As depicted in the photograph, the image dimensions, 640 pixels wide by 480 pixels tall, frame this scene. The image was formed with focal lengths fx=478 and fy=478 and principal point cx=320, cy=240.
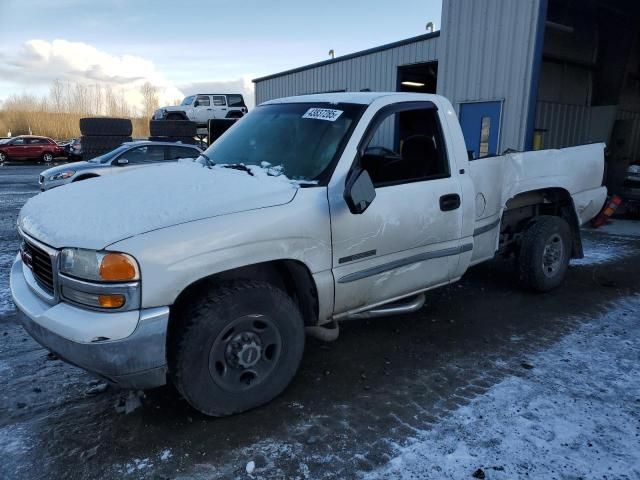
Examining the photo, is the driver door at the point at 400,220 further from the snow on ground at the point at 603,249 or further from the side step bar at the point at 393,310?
the snow on ground at the point at 603,249

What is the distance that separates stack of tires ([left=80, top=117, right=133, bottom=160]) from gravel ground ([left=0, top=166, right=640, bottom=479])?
45.0 feet

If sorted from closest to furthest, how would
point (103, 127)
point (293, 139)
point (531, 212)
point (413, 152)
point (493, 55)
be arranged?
1. point (293, 139)
2. point (413, 152)
3. point (531, 212)
4. point (493, 55)
5. point (103, 127)

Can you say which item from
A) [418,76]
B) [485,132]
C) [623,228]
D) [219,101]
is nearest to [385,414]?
[623,228]

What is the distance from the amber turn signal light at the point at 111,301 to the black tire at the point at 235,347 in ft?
1.20

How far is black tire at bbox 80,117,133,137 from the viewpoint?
16.3 m

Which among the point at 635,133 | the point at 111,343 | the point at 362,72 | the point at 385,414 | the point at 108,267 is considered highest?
the point at 362,72

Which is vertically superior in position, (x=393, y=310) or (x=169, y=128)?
(x=169, y=128)

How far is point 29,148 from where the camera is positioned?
26.8 metres

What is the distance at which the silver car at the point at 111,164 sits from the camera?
1062 cm

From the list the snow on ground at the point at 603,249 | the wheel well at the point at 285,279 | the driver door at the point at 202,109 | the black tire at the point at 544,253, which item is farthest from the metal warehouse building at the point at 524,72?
the wheel well at the point at 285,279

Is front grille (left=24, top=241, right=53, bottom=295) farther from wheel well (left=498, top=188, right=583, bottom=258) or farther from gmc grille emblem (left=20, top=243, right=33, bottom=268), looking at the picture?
wheel well (left=498, top=188, right=583, bottom=258)

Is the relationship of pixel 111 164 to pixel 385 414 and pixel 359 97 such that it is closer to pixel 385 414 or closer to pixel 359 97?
pixel 359 97

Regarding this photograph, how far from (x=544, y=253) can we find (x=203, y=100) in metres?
22.2

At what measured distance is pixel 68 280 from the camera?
2.45 meters
